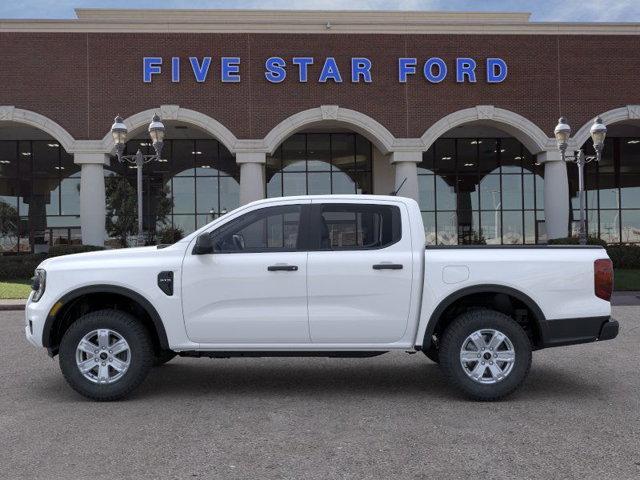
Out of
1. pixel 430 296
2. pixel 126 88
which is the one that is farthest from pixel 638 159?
pixel 430 296

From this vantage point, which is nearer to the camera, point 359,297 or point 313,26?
point 359,297

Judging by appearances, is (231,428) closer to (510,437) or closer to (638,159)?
(510,437)

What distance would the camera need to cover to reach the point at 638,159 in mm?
32531

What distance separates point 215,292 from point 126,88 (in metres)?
20.2

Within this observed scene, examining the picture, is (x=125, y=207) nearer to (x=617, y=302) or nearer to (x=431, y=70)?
(x=431, y=70)

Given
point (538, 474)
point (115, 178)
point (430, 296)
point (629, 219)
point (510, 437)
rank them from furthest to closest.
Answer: point (629, 219) < point (115, 178) < point (430, 296) < point (510, 437) < point (538, 474)

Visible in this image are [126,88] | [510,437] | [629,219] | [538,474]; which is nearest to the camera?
[538,474]

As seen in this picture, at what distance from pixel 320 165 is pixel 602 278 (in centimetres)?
2416

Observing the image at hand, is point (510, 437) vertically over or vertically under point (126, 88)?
under

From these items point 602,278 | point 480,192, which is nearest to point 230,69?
point 480,192

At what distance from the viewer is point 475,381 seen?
5.68m

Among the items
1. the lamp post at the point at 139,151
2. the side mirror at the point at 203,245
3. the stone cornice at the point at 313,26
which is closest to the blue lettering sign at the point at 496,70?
the stone cornice at the point at 313,26

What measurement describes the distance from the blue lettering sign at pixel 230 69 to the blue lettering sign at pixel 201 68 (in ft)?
1.86

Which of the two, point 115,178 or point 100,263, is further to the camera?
point 115,178
